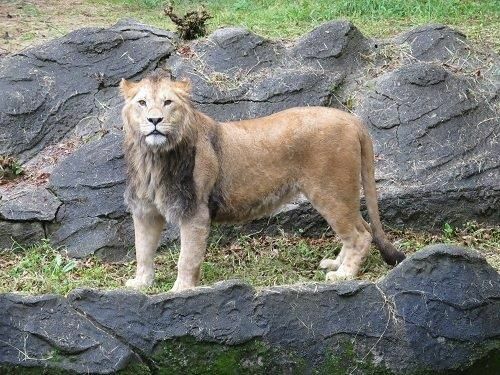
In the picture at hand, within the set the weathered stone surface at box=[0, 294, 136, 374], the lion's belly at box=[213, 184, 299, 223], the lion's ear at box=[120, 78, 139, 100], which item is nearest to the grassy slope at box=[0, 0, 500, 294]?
the lion's belly at box=[213, 184, 299, 223]

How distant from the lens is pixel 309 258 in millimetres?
9320

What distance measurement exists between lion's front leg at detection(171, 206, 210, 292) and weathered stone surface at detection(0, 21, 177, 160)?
9.69 ft

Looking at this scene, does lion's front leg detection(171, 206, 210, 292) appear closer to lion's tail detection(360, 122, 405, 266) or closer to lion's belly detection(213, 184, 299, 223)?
lion's belly detection(213, 184, 299, 223)

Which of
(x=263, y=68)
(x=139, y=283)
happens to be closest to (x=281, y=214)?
(x=139, y=283)

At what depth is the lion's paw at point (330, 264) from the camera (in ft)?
29.3

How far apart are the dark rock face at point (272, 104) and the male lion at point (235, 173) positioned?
1.12 metres

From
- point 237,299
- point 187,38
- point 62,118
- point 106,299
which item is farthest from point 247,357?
point 187,38

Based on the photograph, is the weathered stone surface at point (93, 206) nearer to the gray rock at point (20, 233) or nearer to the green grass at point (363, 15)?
the gray rock at point (20, 233)

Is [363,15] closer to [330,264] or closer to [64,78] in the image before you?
[64,78]

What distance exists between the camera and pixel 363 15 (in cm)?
1395

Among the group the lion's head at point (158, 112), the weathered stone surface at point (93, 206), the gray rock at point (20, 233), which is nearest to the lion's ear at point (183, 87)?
the lion's head at point (158, 112)

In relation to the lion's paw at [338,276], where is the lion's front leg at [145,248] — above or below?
above

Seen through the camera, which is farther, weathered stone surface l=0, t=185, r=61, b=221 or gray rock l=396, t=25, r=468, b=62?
gray rock l=396, t=25, r=468, b=62

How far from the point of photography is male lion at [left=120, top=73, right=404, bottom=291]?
8.10 metres
